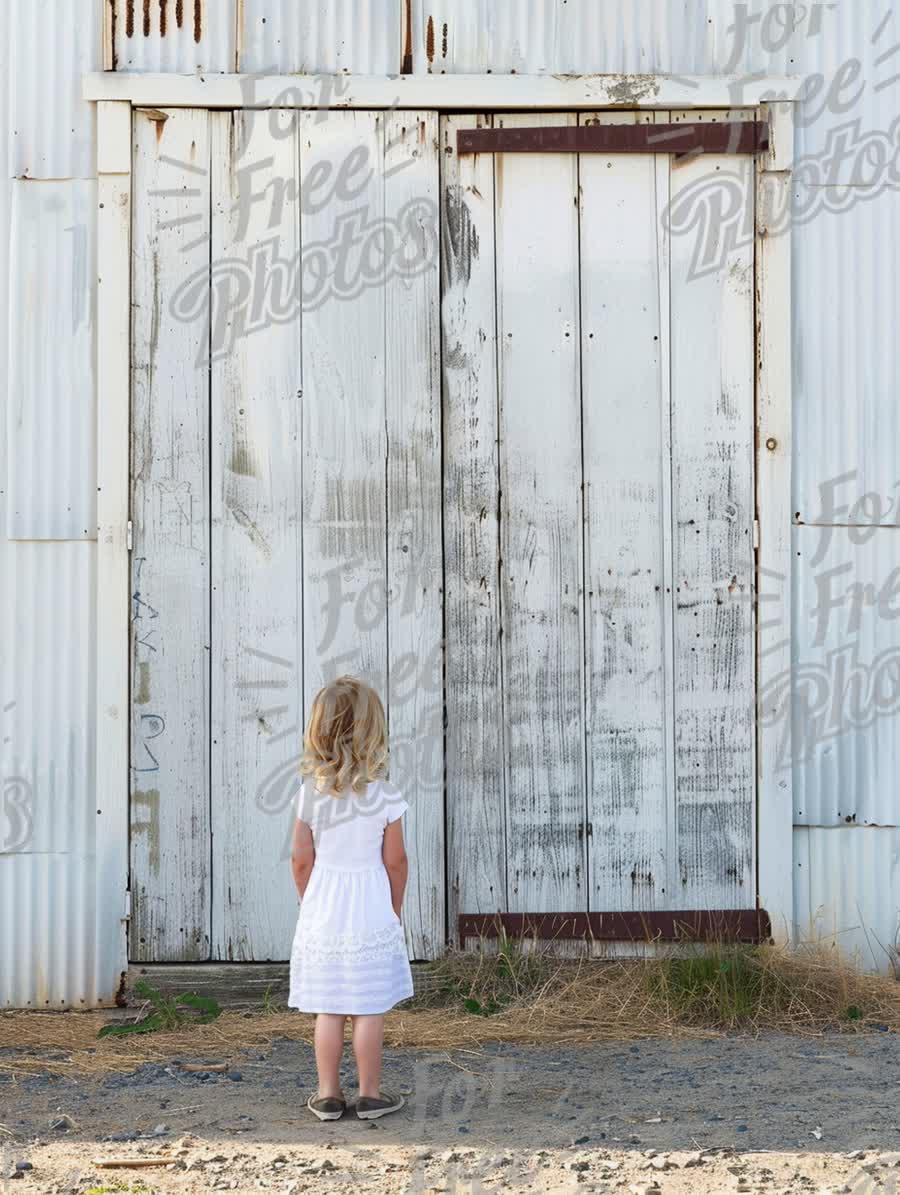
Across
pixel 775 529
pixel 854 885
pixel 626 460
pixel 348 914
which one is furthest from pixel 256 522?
pixel 854 885

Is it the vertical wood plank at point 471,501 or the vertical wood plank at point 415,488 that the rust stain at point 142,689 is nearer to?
the vertical wood plank at point 415,488

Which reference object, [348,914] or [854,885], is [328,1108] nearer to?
[348,914]

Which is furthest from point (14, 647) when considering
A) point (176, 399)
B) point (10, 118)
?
point (10, 118)

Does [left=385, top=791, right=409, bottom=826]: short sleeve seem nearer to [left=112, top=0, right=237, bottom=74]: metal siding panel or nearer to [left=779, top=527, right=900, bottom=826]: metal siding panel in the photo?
[left=779, top=527, right=900, bottom=826]: metal siding panel

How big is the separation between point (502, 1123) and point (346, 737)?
1069 millimetres

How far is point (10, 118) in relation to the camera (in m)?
4.80

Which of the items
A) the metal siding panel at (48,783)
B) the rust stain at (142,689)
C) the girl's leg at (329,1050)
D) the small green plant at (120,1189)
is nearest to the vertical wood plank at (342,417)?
the rust stain at (142,689)

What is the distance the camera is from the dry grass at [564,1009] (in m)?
4.32

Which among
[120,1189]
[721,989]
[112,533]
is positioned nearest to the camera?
[120,1189]

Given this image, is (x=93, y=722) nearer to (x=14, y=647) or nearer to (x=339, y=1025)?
(x=14, y=647)

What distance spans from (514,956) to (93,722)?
165 centimetres

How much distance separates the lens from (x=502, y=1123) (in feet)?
Answer: 11.7

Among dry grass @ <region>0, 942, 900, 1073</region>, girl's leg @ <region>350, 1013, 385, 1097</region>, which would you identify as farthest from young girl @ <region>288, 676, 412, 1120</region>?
dry grass @ <region>0, 942, 900, 1073</region>

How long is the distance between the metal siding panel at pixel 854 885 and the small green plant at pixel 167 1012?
2.05m
